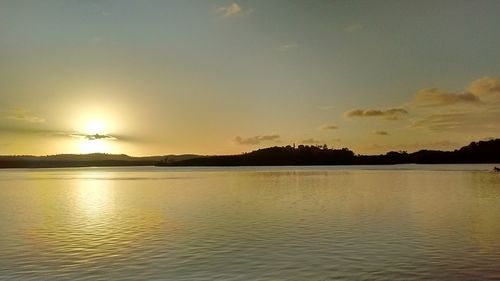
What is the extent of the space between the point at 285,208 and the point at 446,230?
22.0 meters

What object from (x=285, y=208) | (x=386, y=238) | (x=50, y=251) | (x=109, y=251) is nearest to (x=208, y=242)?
(x=109, y=251)

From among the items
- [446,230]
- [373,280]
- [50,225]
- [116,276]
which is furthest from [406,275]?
[50,225]

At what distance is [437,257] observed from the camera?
29234mm

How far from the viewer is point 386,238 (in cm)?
3650

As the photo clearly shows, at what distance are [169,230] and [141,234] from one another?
264cm

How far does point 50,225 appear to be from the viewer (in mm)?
46312

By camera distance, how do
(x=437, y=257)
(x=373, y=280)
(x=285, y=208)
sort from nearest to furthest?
(x=373, y=280) → (x=437, y=257) → (x=285, y=208)

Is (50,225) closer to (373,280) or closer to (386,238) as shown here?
(386,238)

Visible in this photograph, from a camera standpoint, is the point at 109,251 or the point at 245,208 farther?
the point at 245,208

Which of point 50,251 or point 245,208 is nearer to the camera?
point 50,251

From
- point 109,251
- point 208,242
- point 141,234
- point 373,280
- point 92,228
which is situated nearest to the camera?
point 373,280

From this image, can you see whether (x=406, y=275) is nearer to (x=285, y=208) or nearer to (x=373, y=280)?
(x=373, y=280)

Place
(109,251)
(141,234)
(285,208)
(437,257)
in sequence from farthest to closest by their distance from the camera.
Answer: (285,208) < (141,234) < (109,251) < (437,257)

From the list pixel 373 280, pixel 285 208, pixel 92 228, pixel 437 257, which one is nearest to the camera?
pixel 373 280
